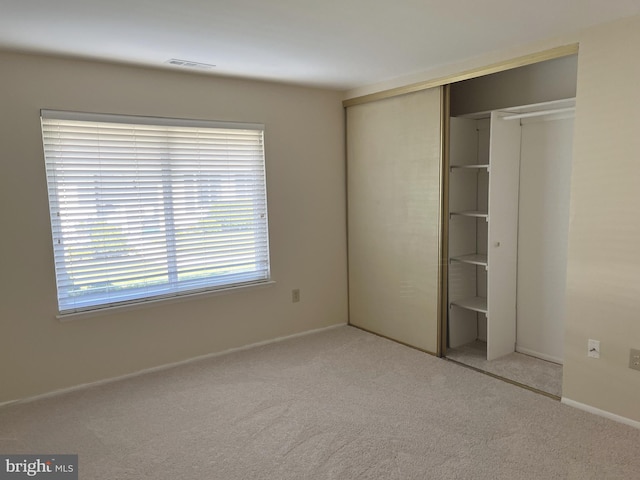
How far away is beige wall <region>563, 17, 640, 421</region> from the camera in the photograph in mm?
2570

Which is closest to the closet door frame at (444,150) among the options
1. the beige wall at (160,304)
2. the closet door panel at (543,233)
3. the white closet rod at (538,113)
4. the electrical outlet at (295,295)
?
the white closet rod at (538,113)

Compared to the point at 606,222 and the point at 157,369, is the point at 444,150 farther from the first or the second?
the point at 157,369

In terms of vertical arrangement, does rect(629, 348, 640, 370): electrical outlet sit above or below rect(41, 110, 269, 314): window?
below

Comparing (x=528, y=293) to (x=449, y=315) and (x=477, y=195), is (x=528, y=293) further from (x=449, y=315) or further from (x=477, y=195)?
(x=477, y=195)

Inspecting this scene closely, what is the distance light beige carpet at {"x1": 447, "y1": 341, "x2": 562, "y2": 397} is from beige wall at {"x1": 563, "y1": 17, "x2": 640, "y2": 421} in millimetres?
377

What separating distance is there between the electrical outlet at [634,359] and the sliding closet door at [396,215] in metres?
1.45

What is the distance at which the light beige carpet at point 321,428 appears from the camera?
7.88 ft

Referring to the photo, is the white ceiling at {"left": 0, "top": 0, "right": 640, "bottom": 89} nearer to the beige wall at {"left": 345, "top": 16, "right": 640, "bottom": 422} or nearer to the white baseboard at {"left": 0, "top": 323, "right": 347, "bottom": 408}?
the beige wall at {"left": 345, "top": 16, "right": 640, "bottom": 422}

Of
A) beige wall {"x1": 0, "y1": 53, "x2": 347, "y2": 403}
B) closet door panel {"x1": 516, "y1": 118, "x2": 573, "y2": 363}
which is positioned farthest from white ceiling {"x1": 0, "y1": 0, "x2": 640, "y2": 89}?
closet door panel {"x1": 516, "y1": 118, "x2": 573, "y2": 363}

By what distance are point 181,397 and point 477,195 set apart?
2.87m

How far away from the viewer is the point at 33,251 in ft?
10.3

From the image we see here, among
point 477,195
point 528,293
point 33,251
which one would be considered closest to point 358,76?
point 477,195

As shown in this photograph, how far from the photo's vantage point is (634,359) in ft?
8.70

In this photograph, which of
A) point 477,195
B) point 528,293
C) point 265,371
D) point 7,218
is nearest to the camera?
point 7,218
